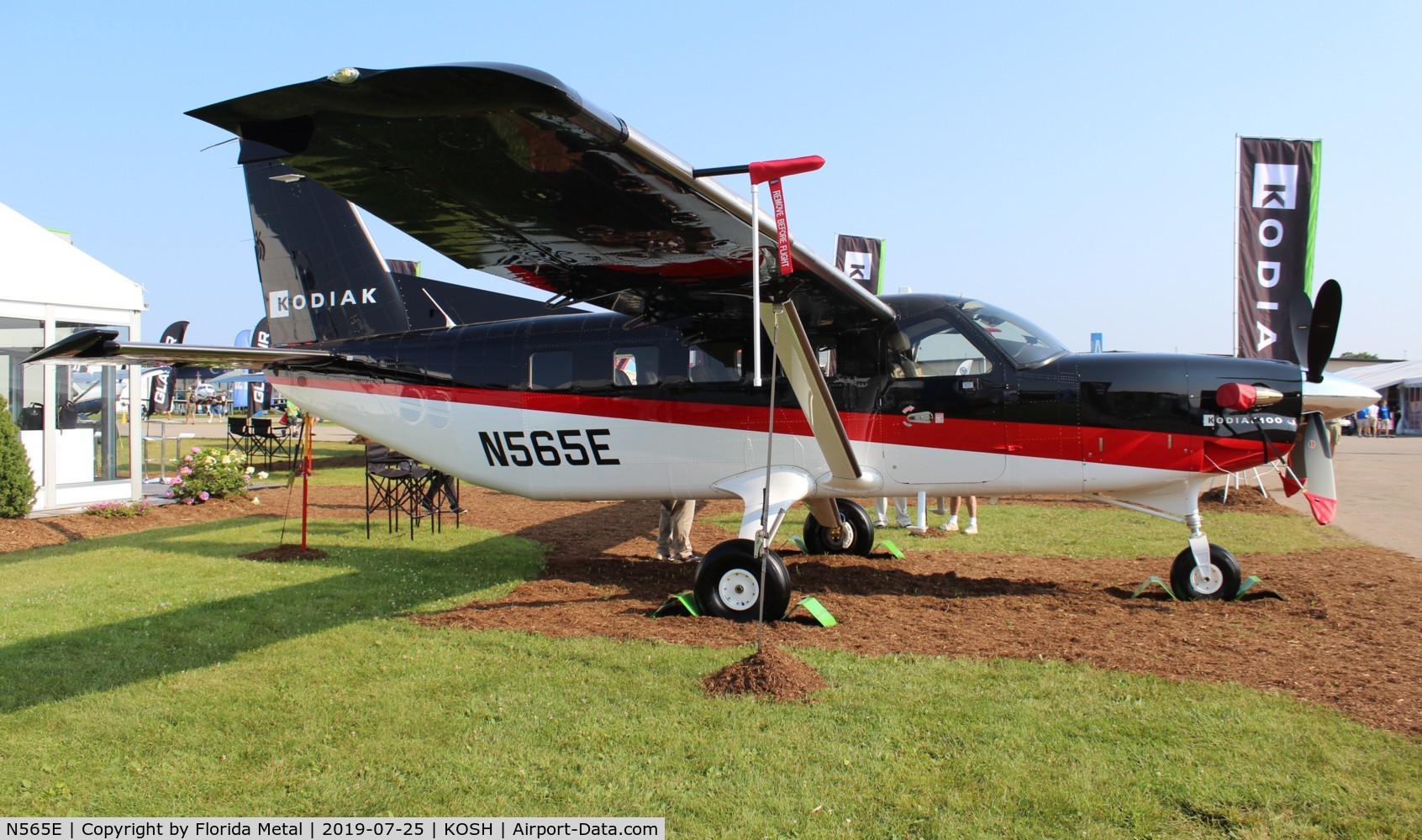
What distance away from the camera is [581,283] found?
23.1 feet

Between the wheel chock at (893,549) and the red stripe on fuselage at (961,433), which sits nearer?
the red stripe on fuselage at (961,433)

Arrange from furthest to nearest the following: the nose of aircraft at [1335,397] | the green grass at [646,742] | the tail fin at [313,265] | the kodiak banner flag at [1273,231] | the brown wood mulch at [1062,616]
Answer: the kodiak banner flag at [1273,231] < the tail fin at [313,265] < the nose of aircraft at [1335,397] < the brown wood mulch at [1062,616] < the green grass at [646,742]

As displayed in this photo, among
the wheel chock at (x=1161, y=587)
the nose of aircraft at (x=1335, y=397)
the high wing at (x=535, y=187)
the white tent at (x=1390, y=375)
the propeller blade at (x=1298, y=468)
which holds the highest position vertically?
the white tent at (x=1390, y=375)

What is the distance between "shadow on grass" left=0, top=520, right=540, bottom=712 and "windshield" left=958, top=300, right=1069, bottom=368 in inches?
209

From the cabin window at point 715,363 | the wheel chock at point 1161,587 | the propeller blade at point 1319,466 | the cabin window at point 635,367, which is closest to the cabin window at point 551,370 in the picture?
the cabin window at point 635,367

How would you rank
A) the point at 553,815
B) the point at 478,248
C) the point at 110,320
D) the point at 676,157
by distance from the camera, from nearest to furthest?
1. the point at 553,815
2. the point at 676,157
3. the point at 478,248
4. the point at 110,320

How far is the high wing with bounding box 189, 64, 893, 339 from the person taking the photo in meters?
3.90

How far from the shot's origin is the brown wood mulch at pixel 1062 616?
539 cm

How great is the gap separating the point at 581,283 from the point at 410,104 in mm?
3093

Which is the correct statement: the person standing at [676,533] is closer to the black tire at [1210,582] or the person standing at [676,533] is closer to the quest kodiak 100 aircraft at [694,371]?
the quest kodiak 100 aircraft at [694,371]

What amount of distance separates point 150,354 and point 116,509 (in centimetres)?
842

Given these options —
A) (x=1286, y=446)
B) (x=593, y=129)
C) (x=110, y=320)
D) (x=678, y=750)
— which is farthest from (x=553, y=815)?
(x=110, y=320)

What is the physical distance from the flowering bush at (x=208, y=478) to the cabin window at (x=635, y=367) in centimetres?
1021

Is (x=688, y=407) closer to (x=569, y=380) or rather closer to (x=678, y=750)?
(x=569, y=380)
